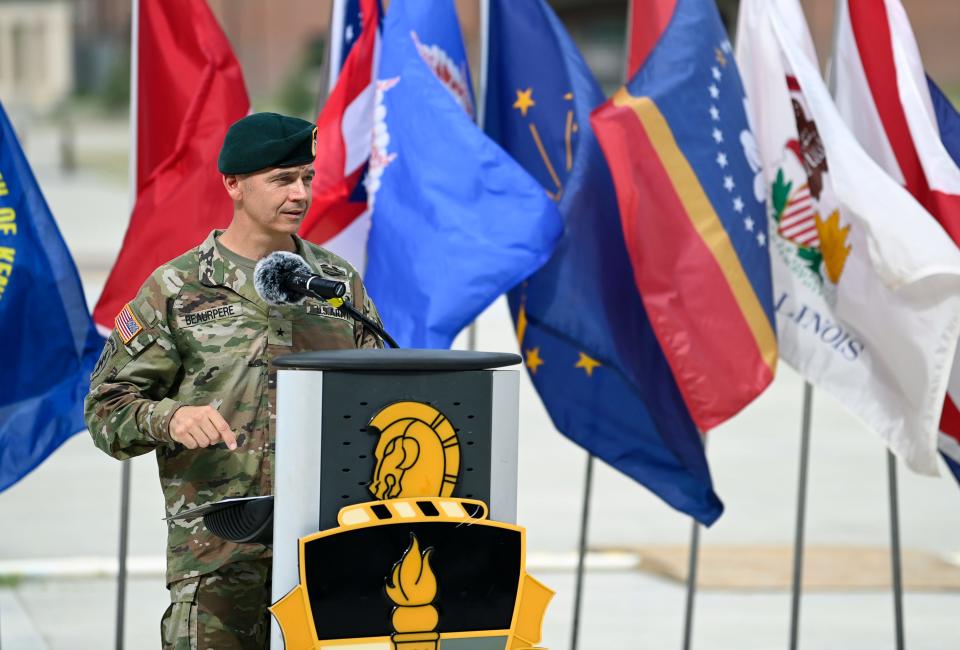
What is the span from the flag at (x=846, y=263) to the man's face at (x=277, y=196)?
7.75ft

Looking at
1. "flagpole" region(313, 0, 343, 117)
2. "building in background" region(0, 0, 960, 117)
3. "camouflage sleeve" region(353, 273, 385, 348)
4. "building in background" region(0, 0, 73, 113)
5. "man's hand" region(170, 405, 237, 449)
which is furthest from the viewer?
"building in background" region(0, 0, 73, 113)

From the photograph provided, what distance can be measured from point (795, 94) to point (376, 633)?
3.20 metres

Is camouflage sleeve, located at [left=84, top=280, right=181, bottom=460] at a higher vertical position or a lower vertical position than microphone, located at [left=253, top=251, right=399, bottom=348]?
lower

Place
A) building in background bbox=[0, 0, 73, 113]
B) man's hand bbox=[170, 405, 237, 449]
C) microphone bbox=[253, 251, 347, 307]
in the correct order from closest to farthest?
man's hand bbox=[170, 405, 237, 449] < microphone bbox=[253, 251, 347, 307] < building in background bbox=[0, 0, 73, 113]

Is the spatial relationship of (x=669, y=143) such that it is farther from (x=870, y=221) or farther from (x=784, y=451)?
(x=784, y=451)

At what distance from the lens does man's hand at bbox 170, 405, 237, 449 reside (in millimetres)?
2918

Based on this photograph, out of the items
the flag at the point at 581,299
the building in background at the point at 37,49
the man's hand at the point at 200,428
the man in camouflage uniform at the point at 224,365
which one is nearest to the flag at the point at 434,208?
the flag at the point at 581,299

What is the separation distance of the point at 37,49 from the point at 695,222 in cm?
6688

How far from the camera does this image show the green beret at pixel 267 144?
10.5 ft

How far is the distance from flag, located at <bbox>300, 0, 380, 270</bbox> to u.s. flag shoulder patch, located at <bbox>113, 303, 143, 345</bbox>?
2.00m

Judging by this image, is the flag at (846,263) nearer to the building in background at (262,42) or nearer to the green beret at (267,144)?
the green beret at (267,144)

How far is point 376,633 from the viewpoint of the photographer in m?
2.80

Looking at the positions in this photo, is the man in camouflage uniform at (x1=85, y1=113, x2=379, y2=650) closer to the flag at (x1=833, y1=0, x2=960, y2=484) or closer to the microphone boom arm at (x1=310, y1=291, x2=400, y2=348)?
the microphone boom arm at (x1=310, y1=291, x2=400, y2=348)

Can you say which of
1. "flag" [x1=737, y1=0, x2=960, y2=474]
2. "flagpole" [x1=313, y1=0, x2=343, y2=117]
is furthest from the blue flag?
"flag" [x1=737, y1=0, x2=960, y2=474]
